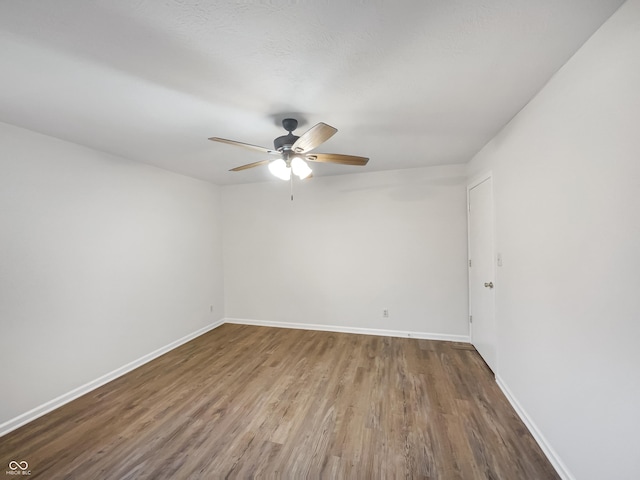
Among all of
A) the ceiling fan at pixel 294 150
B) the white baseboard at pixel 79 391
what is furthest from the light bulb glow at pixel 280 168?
the white baseboard at pixel 79 391

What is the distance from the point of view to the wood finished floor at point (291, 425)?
1.61 meters

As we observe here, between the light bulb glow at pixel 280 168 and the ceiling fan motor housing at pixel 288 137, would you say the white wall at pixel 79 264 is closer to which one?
the light bulb glow at pixel 280 168

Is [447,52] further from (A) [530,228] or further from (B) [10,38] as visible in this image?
(B) [10,38]

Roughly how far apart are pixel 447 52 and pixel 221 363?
348cm

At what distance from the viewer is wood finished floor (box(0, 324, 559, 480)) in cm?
161

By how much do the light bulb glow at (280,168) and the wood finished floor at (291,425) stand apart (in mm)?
2012

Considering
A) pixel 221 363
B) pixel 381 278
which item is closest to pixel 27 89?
pixel 221 363

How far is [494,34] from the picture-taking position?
117 centimetres

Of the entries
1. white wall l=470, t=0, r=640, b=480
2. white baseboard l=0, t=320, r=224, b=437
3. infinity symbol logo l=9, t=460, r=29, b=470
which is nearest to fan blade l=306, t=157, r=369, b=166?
white wall l=470, t=0, r=640, b=480

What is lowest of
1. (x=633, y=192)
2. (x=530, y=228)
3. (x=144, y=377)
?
(x=144, y=377)

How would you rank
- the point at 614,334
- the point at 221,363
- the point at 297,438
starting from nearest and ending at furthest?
the point at 614,334
the point at 297,438
the point at 221,363

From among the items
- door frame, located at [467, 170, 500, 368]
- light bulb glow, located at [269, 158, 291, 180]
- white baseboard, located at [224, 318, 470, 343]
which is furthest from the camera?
white baseboard, located at [224, 318, 470, 343]

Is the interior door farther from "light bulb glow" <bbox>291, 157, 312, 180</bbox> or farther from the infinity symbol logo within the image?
the infinity symbol logo

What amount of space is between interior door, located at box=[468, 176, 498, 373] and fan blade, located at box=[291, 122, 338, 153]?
1.94m
